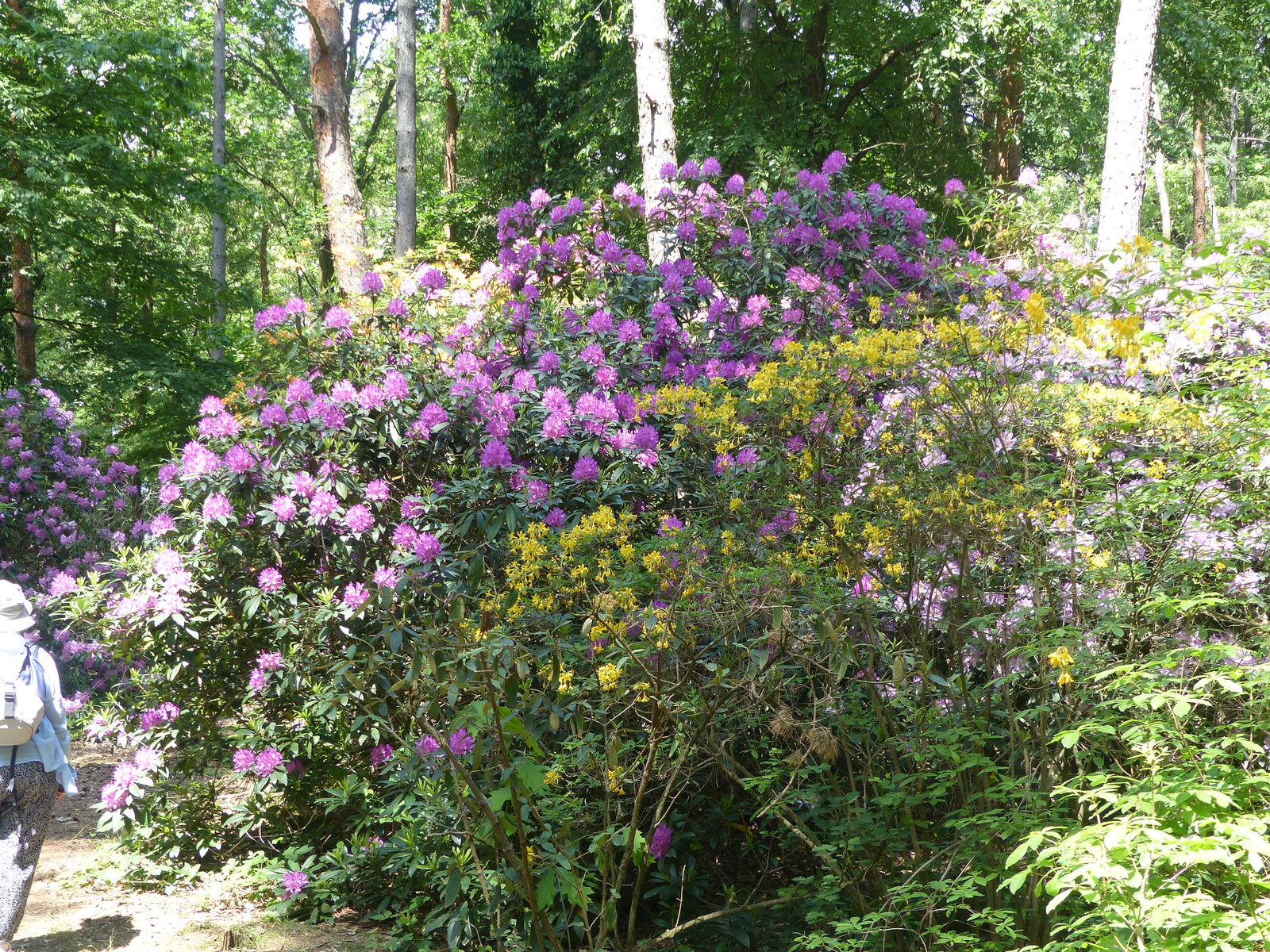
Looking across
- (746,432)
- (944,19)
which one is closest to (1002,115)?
(944,19)

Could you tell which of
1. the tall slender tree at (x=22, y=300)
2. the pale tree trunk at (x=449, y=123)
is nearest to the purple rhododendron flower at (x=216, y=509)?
the tall slender tree at (x=22, y=300)

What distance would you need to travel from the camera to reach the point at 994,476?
9.75 feet

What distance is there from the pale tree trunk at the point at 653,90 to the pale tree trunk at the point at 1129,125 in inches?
140

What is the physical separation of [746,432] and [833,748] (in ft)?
3.72

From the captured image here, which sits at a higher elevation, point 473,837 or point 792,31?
point 792,31

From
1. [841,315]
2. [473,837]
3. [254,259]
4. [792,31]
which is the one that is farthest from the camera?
[254,259]

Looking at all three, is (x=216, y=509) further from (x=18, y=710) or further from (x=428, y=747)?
(x=428, y=747)

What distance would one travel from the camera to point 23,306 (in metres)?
10.0

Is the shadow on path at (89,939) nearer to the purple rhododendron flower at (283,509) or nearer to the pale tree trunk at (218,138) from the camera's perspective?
the purple rhododendron flower at (283,509)

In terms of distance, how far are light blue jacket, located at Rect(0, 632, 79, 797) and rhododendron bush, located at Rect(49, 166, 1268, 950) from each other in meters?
→ 0.52

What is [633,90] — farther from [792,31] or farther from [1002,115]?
[1002,115]

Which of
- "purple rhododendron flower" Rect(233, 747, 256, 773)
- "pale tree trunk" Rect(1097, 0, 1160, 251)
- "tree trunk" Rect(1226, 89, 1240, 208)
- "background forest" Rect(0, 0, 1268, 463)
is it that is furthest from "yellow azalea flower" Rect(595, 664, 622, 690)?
"tree trunk" Rect(1226, 89, 1240, 208)

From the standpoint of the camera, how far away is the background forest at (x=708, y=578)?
259 cm

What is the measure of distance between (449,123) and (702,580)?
18473 mm
